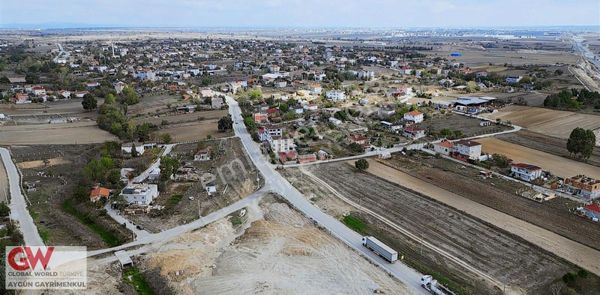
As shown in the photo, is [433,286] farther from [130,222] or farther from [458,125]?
[458,125]

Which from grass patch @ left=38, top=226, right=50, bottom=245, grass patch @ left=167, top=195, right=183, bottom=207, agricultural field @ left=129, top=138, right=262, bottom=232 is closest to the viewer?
grass patch @ left=38, top=226, right=50, bottom=245

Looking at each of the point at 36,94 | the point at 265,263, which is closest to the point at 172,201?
the point at 265,263

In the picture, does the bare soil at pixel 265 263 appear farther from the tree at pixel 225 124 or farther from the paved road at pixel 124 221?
the tree at pixel 225 124

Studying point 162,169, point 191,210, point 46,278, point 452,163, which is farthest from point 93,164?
point 452,163

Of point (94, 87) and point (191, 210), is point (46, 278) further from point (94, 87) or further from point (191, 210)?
point (94, 87)

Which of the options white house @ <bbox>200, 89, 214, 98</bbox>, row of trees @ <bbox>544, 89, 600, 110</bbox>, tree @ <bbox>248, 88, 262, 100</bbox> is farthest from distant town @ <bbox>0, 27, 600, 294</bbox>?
white house @ <bbox>200, 89, 214, 98</bbox>

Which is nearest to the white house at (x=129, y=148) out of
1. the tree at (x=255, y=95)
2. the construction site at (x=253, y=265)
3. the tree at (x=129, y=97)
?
the construction site at (x=253, y=265)

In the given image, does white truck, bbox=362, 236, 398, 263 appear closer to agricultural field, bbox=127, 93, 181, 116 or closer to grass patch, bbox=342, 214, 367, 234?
grass patch, bbox=342, 214, 367, 234
